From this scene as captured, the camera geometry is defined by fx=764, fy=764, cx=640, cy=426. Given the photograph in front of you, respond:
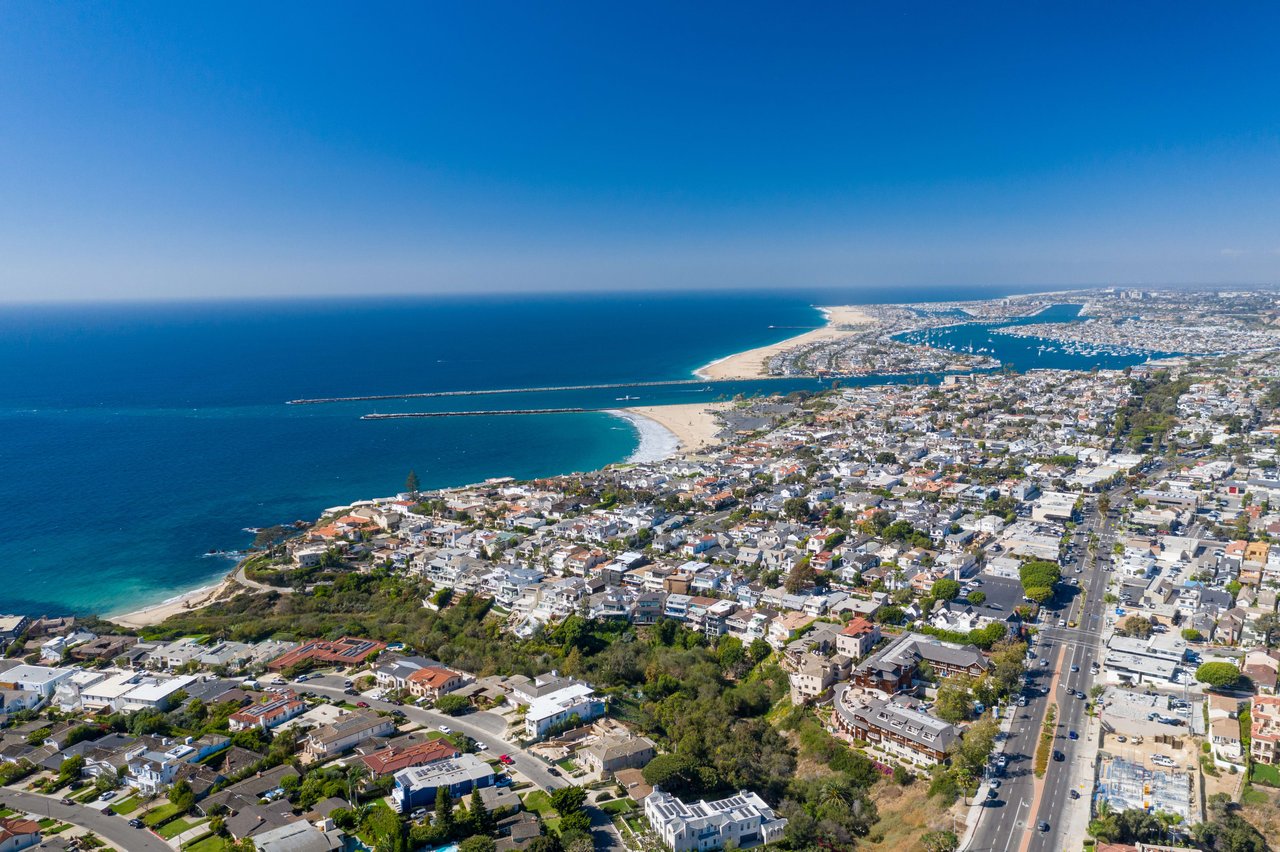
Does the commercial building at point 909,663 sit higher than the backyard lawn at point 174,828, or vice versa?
the commercial building at point 909,663

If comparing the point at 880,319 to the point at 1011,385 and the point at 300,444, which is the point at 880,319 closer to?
the point at 1011,385

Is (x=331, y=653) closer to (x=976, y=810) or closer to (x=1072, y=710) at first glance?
(x=976, y=810)

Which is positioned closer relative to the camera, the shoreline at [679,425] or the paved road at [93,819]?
the paved road at [93,819]

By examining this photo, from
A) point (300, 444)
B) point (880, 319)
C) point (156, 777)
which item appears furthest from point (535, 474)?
point (880, 319)

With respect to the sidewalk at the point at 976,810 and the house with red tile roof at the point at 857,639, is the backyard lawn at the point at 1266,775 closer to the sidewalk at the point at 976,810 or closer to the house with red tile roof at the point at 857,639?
the sidewalk at the point at 976,810

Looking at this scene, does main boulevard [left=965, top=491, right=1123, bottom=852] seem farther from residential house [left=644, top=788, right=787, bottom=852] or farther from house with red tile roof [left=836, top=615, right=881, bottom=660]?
house with red tile roof [left=836, top=615, right=881, bottom=660]

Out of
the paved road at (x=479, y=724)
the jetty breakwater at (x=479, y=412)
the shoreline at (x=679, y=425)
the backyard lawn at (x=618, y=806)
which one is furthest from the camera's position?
the jetty breakwater at (x=479, y=412)

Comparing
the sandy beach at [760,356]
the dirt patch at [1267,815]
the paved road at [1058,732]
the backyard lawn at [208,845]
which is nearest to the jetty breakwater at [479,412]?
the sandy beach at [760,356]
